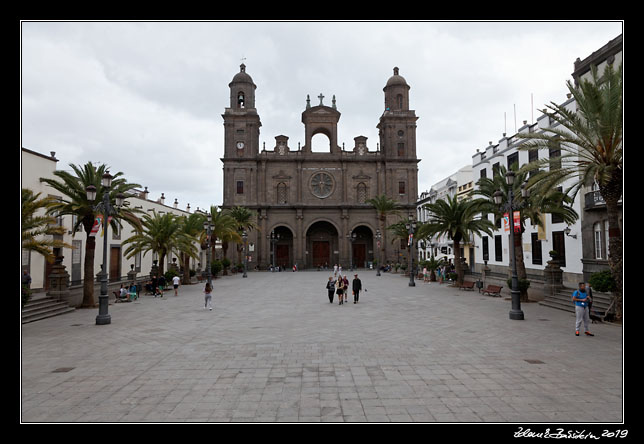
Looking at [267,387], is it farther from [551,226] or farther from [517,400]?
[551,226]

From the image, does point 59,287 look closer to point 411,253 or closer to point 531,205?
point 411,253

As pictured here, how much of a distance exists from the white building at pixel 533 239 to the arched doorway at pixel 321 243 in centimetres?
2253

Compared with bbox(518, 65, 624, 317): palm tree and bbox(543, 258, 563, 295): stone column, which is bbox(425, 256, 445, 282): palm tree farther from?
bbox(518, 65, 624, 317): palm tree

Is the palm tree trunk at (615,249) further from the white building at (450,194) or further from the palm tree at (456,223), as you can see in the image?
the white building at (450,194)

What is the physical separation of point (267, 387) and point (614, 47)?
23206 mm

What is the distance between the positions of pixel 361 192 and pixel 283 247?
14.0m

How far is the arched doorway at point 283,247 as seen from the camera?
52.9m

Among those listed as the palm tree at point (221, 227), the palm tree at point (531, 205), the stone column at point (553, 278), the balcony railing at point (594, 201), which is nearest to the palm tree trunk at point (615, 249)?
the palm tree at point (531, 205)

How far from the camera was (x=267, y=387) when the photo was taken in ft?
22.7

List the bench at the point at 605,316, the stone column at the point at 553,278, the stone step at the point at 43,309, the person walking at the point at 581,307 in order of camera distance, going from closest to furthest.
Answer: the person walking at the point at 581,307 → the bench at the point at 605,316 → the stone step at the point at 43,309 → the stone column at the point at 553,278

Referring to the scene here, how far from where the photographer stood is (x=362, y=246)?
177ft

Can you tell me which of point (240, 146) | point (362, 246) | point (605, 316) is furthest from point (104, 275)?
point (362, 246)

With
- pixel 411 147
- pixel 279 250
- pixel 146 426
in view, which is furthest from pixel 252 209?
pixel 146 426

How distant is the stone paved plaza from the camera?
19.4 feet
